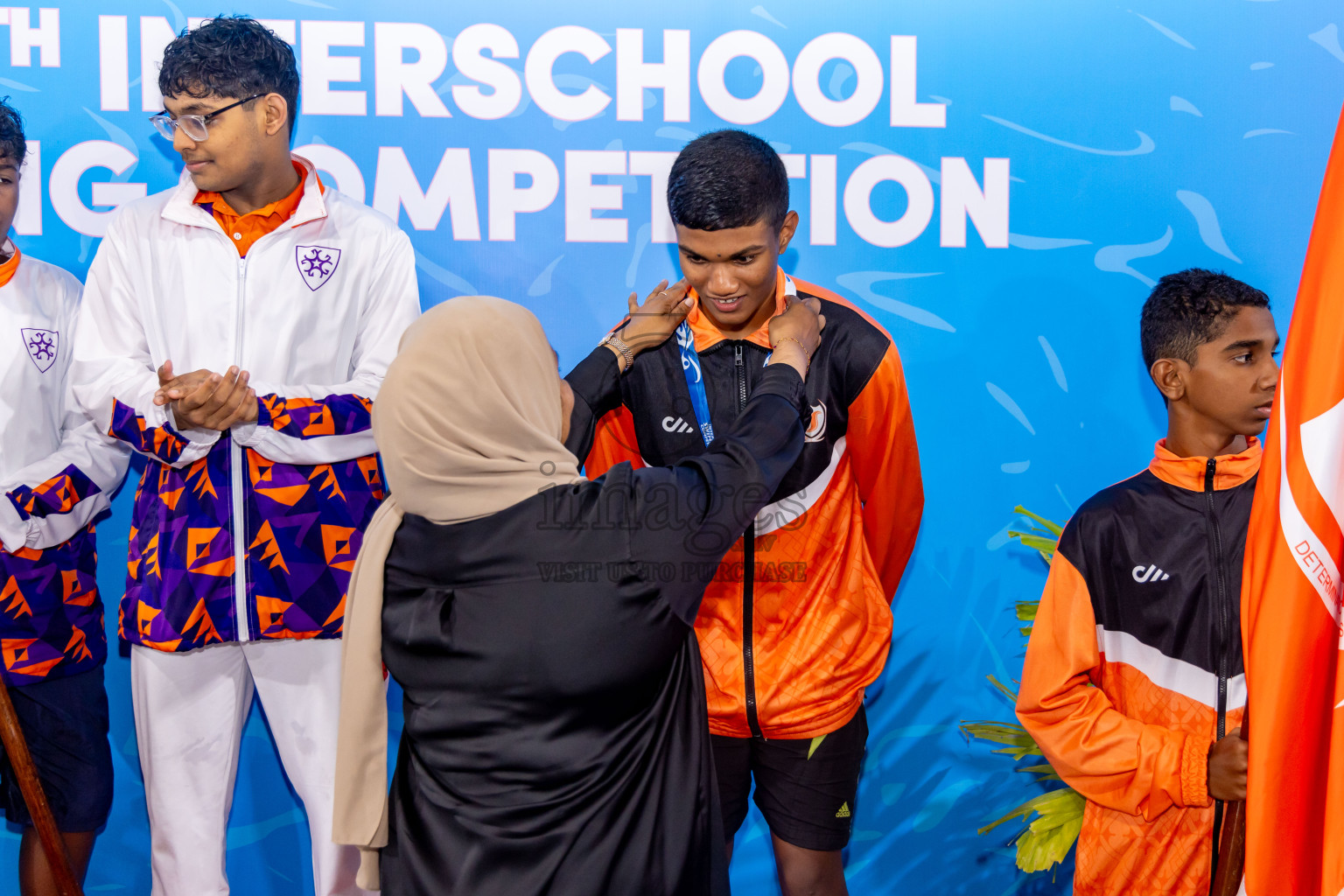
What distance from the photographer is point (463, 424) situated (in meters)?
1.51

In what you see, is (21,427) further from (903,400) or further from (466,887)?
(903,400)

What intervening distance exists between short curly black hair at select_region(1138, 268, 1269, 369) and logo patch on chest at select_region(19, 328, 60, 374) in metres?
2.52

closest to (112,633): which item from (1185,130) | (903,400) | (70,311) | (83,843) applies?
(83,843)

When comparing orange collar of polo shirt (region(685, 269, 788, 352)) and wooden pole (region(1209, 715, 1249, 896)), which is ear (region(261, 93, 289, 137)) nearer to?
orange collar of polo shirt (region(685, 269, 788, 352))

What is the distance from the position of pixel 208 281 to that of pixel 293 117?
0.45 metres

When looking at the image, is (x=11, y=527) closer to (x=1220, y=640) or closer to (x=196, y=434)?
(x=196, y=434)

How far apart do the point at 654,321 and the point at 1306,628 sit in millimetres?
1348

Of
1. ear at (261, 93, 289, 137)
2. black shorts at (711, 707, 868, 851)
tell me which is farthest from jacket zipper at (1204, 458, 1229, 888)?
ear at (261, 93, 289, 137)

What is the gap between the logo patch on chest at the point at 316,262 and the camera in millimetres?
2410

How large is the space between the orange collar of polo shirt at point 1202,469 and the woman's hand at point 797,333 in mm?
748

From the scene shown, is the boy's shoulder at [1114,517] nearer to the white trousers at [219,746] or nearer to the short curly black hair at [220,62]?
the white trousers at [219,746]

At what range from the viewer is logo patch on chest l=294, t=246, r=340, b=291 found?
241cm

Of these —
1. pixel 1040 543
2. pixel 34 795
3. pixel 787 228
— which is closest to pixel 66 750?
pixel 34 795

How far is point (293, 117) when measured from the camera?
2502 millimetres
